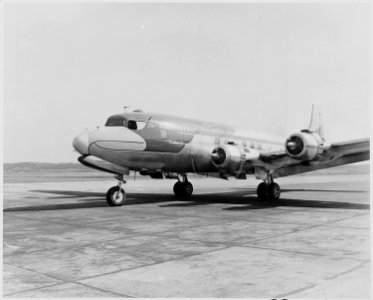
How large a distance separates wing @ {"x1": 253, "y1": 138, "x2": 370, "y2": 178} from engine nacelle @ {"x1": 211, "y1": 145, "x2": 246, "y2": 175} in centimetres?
98

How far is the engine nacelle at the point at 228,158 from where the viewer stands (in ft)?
52.1

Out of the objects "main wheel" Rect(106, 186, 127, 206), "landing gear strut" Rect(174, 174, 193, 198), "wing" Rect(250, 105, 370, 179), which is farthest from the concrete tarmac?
"landing gear strut" Rect(174, 174, 193, 198)

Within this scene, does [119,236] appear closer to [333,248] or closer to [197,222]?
[197,222]

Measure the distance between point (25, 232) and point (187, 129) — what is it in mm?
8635

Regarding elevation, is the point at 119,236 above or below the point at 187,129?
below

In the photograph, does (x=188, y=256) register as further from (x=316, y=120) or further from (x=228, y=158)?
(x=316, y=120)

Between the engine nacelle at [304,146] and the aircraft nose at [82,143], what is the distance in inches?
277

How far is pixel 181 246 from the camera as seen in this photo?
8211 millimetres

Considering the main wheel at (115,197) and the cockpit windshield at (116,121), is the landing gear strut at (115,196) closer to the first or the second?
the main wheel at (115,197)

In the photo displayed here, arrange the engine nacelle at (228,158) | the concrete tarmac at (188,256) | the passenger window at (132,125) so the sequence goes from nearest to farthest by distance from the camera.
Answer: the concrete tarmac at (188,256) < the passenger window at (132,125) < the engine nacelle at (228,158)

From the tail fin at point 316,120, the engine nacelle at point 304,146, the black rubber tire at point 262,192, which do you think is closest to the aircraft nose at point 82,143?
the engine nacelle at point 304,146

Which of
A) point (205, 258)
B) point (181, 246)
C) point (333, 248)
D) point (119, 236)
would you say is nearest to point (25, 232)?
point (119, 236)

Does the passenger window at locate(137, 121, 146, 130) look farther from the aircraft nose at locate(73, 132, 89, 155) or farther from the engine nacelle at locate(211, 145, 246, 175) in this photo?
the engine nacelle at locate(211, 145, 246, 175)

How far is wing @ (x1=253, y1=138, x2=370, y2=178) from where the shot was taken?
49.2ft
